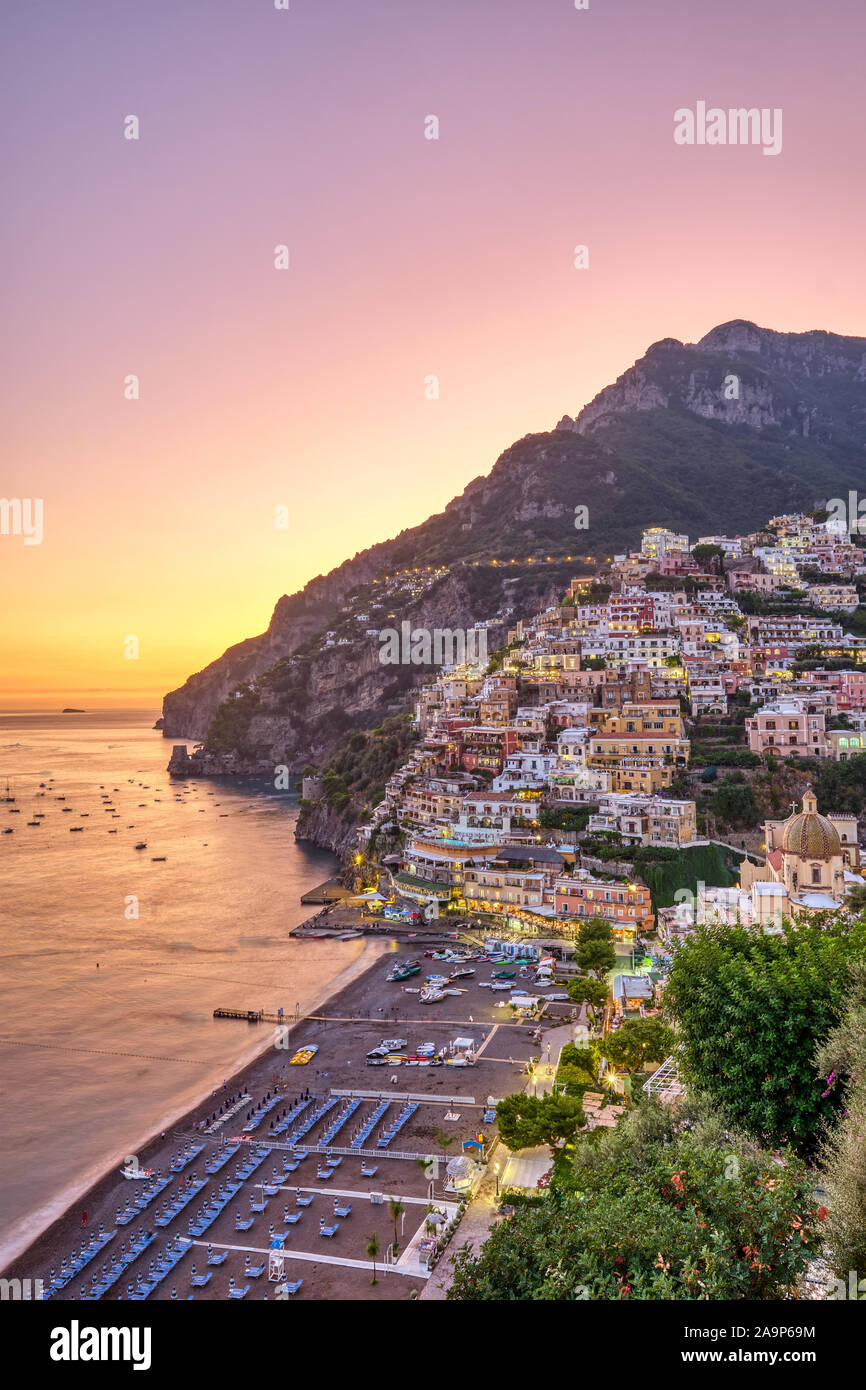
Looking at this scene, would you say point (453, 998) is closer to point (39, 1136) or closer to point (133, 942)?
point (39, 1136)

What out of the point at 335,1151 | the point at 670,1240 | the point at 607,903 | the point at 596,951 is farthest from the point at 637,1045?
the point at 670,1240

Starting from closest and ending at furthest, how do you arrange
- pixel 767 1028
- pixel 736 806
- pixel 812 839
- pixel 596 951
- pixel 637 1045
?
pixel 767 1028, pixel 637 1045, pixel 812 839, pixel 596 951, pixel 736 806

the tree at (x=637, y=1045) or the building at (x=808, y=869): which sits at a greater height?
the building at (x=808, y=869)

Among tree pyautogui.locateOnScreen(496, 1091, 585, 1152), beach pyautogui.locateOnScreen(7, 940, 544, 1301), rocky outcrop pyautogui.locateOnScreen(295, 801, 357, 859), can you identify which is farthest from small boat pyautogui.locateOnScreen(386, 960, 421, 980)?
rocky outcrop pyautogui.locateOnScreen(295, 801, 357, 859)

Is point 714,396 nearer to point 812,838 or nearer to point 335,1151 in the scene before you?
point 812,838

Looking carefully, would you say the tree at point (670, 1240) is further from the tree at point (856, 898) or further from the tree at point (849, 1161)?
the tree at point (856, 898)

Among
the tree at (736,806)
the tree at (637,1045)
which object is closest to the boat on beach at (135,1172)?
the tree at (637,1045)
